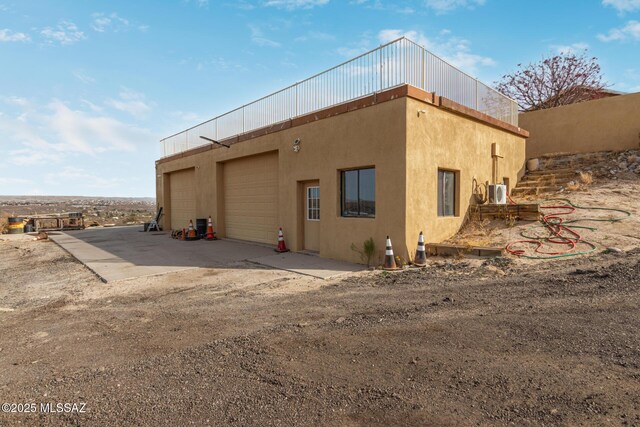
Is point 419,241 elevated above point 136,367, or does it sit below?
above

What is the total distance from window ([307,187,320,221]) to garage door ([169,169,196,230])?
364 inches

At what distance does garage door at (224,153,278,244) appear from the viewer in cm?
1318

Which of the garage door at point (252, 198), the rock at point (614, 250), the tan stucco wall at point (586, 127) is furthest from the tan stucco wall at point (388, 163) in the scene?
the tan stucco wall at point (586, 127)

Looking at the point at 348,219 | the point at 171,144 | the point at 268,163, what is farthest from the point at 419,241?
the point at 171,144

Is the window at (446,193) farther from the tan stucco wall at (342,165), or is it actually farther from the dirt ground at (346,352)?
the dirt ground at (346,352)

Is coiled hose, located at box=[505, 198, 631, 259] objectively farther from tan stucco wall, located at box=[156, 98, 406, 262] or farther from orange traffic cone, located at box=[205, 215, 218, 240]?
orange traffic cone, located at box=[205, 215, 218, 240]

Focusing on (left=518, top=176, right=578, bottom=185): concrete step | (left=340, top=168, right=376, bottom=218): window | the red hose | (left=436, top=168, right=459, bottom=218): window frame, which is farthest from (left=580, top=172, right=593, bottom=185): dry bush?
(left=340, top=168, right=376, bottom=218): window

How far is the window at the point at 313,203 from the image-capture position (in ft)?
36.6

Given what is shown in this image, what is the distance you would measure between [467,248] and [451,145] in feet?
10.0

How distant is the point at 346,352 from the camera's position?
3.97 meters

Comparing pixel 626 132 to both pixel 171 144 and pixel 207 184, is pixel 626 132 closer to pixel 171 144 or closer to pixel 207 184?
pixel 207 184

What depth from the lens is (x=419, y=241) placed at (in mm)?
8320

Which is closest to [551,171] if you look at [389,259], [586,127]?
[586,127]

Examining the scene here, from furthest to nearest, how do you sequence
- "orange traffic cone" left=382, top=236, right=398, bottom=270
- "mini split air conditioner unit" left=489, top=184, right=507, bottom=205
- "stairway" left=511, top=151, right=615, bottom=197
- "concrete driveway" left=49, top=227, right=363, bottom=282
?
"stairway" left=511, top=151, right=615, bottom=197 → "mini split air conditioner unit" left=489, top=184, right=507, bottom=205 → "concrete driveway" left=49, top=227, right=363, bottom=282 → "orange traffic cone" left=382, top=236, right=398, bottom=270
